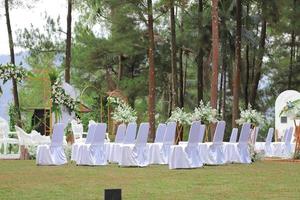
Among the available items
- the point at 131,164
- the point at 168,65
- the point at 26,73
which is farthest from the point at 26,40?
the point at 131,164

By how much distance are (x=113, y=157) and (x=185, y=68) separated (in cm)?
2227

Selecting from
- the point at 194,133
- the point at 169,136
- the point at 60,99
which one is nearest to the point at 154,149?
the point at 169,136

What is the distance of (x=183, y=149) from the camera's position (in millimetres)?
14773

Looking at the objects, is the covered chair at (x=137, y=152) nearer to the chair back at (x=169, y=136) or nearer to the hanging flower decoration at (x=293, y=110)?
the chair back at (x=169, y=136)

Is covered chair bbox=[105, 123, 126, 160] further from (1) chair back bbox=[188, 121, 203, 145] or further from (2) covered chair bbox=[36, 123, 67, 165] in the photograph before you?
(1) chair back bbox=[188, 121, 203, 145]

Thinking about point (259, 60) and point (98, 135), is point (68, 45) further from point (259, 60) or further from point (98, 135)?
point (98, 135)

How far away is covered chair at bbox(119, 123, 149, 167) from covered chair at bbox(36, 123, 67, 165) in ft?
5.35

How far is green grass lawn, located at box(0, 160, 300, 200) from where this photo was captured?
30.9 feet

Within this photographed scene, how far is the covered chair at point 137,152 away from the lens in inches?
610

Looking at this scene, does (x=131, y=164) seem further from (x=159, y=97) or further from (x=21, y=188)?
(x=159, y=97)

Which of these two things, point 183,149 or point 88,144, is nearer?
point 183,149

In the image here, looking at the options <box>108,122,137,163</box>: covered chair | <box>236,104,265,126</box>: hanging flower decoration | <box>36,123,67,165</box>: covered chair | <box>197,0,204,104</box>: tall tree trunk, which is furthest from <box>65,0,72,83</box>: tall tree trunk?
<box>36,123,67,165</box>: covered chair

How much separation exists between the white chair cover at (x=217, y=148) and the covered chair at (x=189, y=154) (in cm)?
111

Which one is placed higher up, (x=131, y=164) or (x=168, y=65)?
(x=168, y=65)
